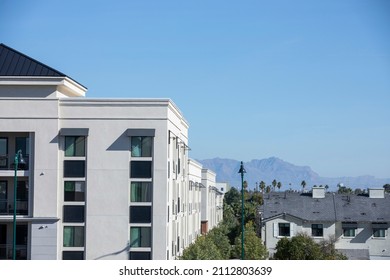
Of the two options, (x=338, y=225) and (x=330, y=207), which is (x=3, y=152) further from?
(x=330, y=207)

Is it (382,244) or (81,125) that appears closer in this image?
(81,125)

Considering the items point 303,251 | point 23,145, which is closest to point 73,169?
point 23,145

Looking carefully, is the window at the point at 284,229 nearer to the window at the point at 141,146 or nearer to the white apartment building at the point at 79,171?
the white apartment building at the point at 79,171

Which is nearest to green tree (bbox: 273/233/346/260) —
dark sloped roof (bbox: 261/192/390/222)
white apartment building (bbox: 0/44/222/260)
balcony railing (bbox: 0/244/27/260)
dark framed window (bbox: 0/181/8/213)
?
white apartment building (bbox: 0/44/222/260)

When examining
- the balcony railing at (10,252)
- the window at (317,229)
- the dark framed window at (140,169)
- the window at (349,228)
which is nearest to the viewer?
the balcony railing at (10,252)

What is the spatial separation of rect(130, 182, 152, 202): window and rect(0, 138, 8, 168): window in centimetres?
538

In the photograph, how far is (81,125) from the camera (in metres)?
27.5

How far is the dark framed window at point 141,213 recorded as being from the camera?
90.0ft

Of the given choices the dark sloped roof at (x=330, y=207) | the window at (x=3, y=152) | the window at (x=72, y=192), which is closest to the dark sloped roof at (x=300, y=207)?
the dark sloped roof at (x=330, y=207)

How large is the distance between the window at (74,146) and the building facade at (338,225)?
61.9ft

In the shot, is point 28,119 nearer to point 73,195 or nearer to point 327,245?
point 73,195
